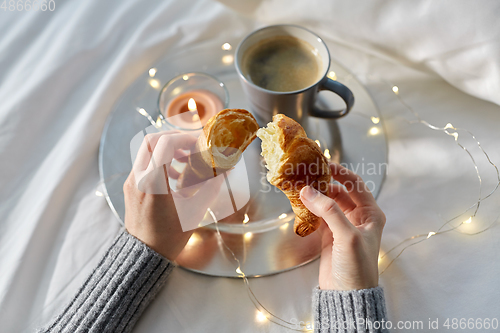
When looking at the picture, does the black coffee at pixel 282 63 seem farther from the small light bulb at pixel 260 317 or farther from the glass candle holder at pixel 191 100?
the small light bulb at pixel 260 317

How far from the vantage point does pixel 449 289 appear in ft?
2.53

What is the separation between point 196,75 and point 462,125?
2.38 ft

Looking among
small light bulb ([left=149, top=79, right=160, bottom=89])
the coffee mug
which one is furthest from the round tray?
the coffee mug

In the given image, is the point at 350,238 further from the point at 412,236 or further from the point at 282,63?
the point at 282,63

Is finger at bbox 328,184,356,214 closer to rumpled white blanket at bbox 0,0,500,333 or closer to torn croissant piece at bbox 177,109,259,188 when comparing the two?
rumpled white blanket at bbox 0,0,500,333

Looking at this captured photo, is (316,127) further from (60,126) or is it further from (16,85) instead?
(16,85)

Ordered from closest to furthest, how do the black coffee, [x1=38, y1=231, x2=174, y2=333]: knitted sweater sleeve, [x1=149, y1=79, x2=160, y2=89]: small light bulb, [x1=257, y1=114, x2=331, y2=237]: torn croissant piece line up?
[x1=257, y1=114, x2=331, y2=237]: torn croissant piece
[x1=38, y1=231, x2=174, y2=333]: knitted sweater sleeve
the black coffee
[x1=149, y1=79, x2=160, y2=89]: small light bulb

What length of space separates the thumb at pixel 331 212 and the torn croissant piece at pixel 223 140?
0.16 m

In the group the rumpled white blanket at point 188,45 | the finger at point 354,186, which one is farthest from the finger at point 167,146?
the finger at point 354,186

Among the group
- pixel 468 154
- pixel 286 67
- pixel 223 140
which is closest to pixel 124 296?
pixel 223 140

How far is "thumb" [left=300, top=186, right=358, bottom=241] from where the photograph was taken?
63cm

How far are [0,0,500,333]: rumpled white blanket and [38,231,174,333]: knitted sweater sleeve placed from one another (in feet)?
0.14


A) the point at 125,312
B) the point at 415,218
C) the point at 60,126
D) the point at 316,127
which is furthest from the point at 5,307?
the point at 415,218

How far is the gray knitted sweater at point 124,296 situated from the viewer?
70 cm
